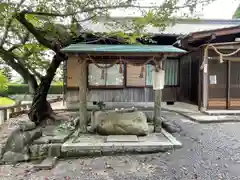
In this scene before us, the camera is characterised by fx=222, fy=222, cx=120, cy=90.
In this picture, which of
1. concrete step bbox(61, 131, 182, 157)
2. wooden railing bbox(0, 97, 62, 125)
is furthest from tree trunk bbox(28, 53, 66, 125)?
concrete step bbox(61, 131, 182, 157)

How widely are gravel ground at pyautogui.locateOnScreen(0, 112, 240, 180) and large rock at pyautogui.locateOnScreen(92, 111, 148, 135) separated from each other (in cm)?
96

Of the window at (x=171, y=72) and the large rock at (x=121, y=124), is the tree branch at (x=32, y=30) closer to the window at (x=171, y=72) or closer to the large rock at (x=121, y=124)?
the large rock at (x=121, y=124)

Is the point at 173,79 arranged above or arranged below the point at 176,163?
above

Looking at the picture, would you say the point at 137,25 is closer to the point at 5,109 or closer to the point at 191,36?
the point at 191,36

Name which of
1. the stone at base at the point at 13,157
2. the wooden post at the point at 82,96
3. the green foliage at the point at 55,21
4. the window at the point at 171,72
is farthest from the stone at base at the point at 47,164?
the window at the point at 171,72

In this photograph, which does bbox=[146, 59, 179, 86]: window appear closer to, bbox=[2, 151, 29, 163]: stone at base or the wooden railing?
the wooden railing

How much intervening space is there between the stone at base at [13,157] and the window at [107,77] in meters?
5.76

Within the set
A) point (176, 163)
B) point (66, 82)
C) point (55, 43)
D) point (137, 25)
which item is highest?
point (137, 25)

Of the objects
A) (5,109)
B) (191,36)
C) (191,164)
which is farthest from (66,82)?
(191,164)

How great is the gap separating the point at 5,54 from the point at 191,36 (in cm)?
616

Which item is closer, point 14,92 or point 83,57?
point 83,57

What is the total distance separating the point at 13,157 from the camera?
4414 mm

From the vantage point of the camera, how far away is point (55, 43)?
6863 millimetres

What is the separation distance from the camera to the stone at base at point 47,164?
395 cm
